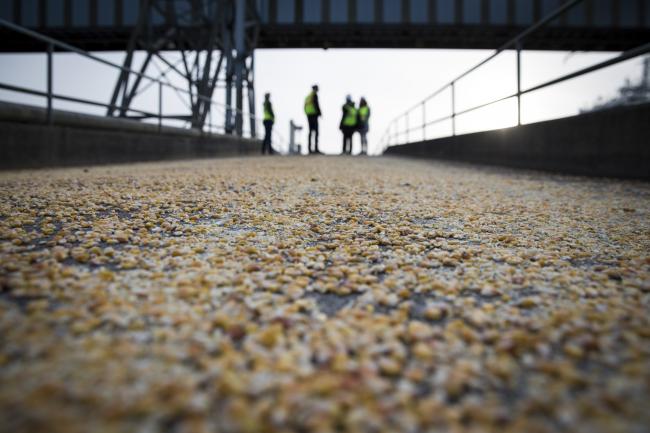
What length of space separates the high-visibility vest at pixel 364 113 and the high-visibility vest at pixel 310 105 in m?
2.89

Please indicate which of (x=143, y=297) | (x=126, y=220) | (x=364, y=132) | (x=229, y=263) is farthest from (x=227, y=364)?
(x=364, y=132)

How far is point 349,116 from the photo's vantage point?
38.3ft

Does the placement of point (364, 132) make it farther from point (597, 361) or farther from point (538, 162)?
point (597, 361)

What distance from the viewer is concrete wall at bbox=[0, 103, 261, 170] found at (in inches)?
157

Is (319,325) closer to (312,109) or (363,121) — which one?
(312,109)

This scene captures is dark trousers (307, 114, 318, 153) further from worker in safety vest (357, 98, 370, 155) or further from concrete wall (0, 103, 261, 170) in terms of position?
concrete wall (0, 103, 261, 170)

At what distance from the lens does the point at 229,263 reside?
131 centimetres

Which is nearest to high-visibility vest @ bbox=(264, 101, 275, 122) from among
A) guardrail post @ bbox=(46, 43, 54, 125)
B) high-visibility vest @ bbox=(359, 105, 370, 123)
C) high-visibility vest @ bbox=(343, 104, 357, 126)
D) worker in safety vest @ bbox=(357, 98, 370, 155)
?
high-visibility vest @ bbox=(343, 104, 357, 126)

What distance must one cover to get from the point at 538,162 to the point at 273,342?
493 cm

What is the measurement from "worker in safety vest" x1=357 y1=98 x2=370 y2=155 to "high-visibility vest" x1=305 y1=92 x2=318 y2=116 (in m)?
2.67

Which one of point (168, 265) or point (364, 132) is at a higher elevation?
point (364, 132)

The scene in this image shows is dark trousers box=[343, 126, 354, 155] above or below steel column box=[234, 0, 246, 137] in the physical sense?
below

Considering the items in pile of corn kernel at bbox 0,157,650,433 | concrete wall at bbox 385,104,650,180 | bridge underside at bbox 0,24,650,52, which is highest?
bridge underside at bbox 0,24,650,52

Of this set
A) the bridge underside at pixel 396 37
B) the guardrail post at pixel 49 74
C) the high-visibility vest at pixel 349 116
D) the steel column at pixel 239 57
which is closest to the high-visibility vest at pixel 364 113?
the high-visibility vest at pixel 349 116
